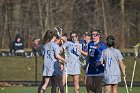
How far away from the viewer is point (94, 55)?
18.0m

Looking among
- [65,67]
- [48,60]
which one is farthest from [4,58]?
[48,60]

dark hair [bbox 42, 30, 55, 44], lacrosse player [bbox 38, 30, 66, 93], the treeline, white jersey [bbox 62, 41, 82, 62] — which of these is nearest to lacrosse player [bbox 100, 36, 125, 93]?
lacrosse player [bbox 38, 30, 66, 93]

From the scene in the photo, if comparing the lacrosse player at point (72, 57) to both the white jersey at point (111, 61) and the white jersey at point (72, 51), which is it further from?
the white jersey at point (111, 61)

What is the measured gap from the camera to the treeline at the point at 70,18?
194 feet

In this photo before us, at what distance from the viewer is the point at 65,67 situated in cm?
2112

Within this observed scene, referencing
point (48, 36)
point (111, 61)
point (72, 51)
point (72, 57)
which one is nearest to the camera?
point (111, 61)

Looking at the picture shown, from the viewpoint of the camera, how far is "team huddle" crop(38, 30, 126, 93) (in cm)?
1738

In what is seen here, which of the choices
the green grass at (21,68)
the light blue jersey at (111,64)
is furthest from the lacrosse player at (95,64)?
the green grass at (21,68)

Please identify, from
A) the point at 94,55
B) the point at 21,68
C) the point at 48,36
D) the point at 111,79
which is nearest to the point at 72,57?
the point at 48,36

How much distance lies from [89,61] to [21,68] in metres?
17.2

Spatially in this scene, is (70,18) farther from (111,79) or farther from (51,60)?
(111,79)

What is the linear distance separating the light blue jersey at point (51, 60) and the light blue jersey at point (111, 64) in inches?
70.5

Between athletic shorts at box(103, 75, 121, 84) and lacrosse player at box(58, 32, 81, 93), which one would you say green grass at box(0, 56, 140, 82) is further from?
athletic shorts at box(103, 75, 121, 84)

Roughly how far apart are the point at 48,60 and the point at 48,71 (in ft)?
1.00
